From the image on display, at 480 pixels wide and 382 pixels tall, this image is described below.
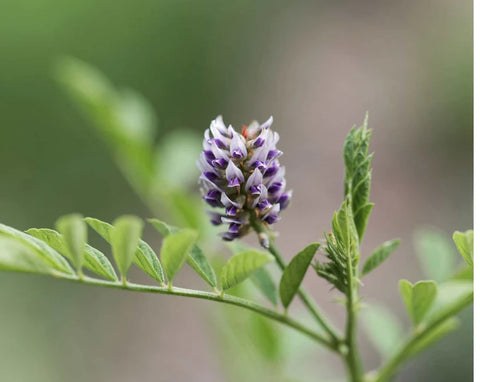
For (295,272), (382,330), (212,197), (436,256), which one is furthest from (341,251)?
(382,330)

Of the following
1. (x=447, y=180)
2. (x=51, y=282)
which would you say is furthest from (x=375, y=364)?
(x=51, y=282)

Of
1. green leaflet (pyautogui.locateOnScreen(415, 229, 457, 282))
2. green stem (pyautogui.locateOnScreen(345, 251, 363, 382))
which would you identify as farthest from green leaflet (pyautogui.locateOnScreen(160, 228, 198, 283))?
green leaflet (pyautogui.locateOnScreen(415, 229, 457, 282))

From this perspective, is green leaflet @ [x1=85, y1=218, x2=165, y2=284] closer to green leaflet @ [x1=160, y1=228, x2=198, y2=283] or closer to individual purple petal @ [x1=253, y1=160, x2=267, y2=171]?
green leaflet @ [x1=160, y1=228, x2=198, y2=283]

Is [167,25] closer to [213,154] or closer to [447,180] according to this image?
[447,180]

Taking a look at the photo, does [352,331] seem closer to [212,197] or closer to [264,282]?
[264,282]

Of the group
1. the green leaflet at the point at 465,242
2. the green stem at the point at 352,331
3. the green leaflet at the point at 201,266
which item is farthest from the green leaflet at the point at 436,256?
the green leaflet at the point at 201,266
